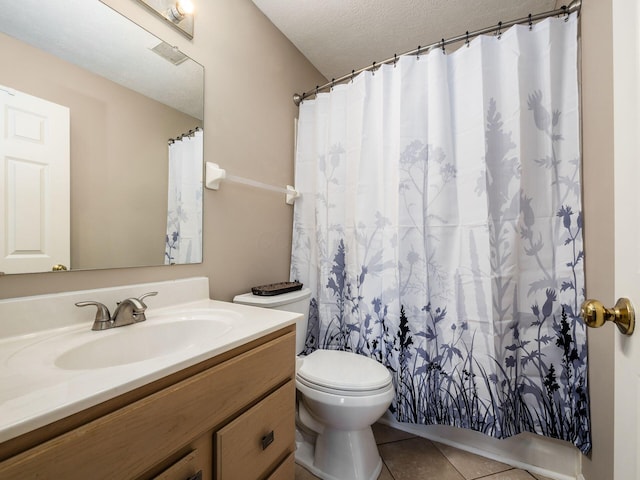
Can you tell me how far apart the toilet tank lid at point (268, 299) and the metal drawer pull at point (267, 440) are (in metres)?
0.56

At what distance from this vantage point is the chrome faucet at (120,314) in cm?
85

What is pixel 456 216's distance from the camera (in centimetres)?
132

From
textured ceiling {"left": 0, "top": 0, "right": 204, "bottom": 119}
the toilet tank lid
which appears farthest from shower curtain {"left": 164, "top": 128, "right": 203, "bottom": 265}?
the toilet tank lid

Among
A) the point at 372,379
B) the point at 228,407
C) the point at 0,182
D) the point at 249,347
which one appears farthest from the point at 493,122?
the point at 0,182

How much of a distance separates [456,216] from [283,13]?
147cm

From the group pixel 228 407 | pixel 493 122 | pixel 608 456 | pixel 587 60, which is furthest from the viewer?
pixel 493 122

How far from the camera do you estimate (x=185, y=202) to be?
3.92 feet

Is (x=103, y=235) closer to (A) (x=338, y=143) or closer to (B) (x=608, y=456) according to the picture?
(A) (x=338, y=143)

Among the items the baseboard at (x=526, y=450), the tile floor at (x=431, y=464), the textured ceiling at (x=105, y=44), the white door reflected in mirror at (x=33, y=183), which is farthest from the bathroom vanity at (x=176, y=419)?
the baseboard at (x=526, y=450)

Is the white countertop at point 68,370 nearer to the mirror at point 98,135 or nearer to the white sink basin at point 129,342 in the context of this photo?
the white sink basin at point 129,342

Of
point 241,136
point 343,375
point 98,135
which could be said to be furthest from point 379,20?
point 343,375

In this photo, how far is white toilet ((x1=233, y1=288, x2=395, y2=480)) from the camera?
3.76 ft

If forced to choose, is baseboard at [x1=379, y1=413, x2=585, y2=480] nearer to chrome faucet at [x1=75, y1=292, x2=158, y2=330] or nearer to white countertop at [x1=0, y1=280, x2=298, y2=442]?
white countertop at [x1=0, y1=280, x2=298, y2=442]

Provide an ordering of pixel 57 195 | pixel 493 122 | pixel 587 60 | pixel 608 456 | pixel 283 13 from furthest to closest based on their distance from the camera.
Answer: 1. pixel 283 13
2. pixel 493 122
3. pixel 587 60
4. pixel 608 456
5. pixel 57 195
